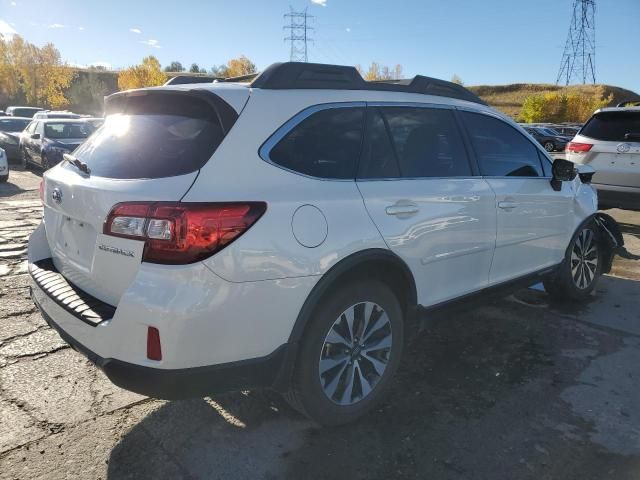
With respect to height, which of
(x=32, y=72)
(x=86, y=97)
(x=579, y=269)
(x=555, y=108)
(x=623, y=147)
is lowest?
(x=579, y=269)

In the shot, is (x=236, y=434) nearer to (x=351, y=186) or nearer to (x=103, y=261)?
(x=103, y=261)

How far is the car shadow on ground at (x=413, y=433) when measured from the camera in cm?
249

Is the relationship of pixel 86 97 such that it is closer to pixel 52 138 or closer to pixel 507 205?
pixel 52 138

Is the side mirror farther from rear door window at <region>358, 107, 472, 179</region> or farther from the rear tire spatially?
rear door window at <region>358, 107, 472, 179</region>

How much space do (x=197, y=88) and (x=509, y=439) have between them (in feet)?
7.78

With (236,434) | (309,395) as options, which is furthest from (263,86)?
(236,434)

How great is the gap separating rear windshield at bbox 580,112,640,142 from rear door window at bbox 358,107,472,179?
543 cm

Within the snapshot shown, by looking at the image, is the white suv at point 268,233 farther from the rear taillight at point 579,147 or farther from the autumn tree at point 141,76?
the autumn tree at point 141,76

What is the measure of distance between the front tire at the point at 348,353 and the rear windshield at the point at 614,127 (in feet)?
20.7

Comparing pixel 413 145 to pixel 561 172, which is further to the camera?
pixel 561 172

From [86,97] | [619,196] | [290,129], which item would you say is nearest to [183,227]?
[290,129]

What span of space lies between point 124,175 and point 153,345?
0.81 m

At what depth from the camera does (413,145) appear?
3141 mm

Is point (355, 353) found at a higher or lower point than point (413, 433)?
higher
